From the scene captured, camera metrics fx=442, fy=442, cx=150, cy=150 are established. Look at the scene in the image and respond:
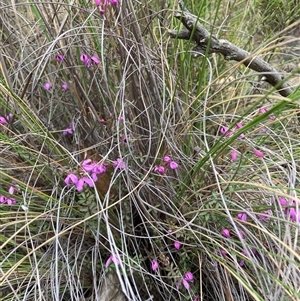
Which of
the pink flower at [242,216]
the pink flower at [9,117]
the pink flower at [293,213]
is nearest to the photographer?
the pink flower at [293,213]

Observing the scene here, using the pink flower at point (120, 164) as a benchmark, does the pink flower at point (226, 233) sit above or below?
below

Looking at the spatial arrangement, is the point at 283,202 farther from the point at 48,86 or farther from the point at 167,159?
the point at 48,86

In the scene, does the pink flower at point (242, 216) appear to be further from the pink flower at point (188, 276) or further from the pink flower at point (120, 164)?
the pink flower at point (120, 164)

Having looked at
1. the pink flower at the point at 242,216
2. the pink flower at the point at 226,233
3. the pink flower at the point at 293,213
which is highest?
the pink flower at the point at 293,213

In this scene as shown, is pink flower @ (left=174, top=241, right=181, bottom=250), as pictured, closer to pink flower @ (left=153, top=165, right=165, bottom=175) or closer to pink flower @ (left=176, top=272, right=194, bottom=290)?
pink flower @ (left=176, top=272, right=194, bottom=290)

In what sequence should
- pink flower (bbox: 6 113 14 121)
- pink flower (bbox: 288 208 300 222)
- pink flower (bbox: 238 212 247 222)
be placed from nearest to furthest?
pink flower (bbox: 288 208 300 222) < pink flower (bbox: 238 212 247 222) < pink flower (bbox: 6 113 14 121)

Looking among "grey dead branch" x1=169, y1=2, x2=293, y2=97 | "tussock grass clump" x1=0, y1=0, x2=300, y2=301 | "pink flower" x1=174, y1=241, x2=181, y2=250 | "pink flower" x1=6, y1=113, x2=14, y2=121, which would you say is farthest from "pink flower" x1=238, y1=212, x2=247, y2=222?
"pink flower" x1=6, y1=113, x2=14, y2=121

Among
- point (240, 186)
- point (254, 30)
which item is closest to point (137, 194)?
point (240, 186)

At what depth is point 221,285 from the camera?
3.27 feet

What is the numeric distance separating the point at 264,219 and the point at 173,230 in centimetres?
21

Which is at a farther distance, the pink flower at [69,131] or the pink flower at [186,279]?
Result: the pink flower at [69,131]

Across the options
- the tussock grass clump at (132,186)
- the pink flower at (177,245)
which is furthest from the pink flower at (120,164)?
the pink flower at (177,245)

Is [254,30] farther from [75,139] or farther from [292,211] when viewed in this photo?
[292,211]

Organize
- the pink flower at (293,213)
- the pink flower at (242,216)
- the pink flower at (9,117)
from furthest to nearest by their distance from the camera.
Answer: the pink flower at (9,117) → the pink flower at (242,216) → the pink flower at (293,213)
